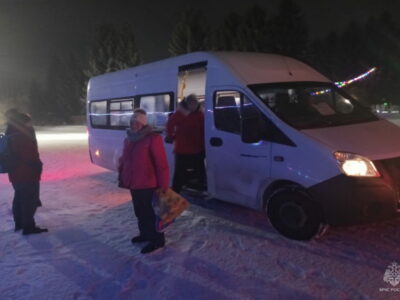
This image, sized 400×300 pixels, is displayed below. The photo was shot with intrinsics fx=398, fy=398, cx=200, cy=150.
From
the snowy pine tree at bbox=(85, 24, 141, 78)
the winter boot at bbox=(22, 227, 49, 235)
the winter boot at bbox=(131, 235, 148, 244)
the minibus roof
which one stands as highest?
the snowy pine tree at bbox=(85, 24, 141, 78)

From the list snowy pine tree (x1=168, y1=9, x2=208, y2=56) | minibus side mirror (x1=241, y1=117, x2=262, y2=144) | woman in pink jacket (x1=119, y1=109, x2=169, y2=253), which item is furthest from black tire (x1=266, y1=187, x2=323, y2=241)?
snowy pine tree (x1=168, y1=9, x2=208, y2=56)

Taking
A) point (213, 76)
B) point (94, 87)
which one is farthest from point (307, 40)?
point (213, 76)

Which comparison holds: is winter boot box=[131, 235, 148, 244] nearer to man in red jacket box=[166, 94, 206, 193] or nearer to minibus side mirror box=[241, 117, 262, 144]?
man in red jacket box=[166, 94, 206, 193]

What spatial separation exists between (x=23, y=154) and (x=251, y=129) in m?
3.05

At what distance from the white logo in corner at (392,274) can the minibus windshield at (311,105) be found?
1.80 m

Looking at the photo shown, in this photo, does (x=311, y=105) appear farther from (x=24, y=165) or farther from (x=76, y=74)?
(x=76, y=74)

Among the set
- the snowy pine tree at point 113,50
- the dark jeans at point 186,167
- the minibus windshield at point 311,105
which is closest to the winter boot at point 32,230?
the dark jeans at point 186,167

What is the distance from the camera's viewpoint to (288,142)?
484 cm

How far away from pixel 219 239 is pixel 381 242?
197 cm

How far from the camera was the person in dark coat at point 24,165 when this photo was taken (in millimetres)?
5305

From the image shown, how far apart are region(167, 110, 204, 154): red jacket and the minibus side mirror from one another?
1187 millimetres

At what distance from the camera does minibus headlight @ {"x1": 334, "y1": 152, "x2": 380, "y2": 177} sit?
14.5 ft

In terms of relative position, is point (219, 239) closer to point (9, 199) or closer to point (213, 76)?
point (213, 76)

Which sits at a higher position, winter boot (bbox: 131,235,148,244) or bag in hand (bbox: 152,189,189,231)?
bag in hand (bbox: 152,189,189,231)
